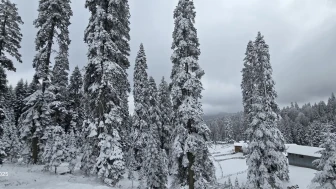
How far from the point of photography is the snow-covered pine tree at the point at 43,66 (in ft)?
62.4

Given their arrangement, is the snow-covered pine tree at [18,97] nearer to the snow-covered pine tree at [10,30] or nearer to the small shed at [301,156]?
the snow-covered pine tree at [10,30]

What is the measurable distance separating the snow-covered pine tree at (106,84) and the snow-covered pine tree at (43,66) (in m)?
6.69

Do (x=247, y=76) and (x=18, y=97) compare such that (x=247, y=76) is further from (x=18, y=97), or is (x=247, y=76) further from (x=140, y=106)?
(x=18, y=97)

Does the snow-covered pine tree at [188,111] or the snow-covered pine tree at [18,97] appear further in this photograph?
the snow-covered pine tree at [18,97]

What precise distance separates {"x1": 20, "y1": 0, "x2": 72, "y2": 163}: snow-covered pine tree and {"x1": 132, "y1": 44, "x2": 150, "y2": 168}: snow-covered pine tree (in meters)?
13.1

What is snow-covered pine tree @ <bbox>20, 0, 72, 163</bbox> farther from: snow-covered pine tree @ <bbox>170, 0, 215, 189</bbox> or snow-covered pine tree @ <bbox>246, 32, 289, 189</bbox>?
snow-covered pine tree @ <bbox>246, 32, 289, 189</bbox>

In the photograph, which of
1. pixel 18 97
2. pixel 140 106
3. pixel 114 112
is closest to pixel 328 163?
pixel 114 112

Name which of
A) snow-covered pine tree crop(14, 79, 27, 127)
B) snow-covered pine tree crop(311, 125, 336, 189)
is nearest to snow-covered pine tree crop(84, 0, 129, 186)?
snow-covered pine tree crop(311, 125, 336, 189)

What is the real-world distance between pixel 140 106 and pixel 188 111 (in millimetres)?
17953

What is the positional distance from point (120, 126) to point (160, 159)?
965cm

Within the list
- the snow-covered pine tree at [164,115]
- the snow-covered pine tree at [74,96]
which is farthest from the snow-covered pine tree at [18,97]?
the snow-covered pine tree at [164,115]

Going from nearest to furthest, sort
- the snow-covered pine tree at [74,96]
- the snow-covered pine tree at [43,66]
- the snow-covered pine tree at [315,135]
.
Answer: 1. the snow-covered pine tree at [43,66]
2. the snow-covered pine tree at [74,96]
3. the snow-covered pine tree at [315,135]

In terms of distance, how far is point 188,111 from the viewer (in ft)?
49.6

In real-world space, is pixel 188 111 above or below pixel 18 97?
below
